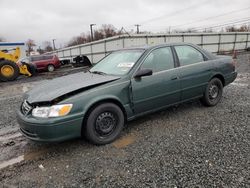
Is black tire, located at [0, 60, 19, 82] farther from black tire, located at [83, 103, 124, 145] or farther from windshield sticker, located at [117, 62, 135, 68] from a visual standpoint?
black tire, located at [83, 103, 124, 145]

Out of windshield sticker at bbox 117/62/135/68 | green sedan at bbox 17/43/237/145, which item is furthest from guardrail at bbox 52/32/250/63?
windshield sticker at bbox 117/62/135/68

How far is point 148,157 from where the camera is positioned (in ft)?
9.46

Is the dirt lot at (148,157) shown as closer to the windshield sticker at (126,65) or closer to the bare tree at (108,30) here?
the windshield sticker at (126,65)

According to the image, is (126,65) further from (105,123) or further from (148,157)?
(148,157)

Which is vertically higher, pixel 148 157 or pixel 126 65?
pixel 126 65

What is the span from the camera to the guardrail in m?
18.5

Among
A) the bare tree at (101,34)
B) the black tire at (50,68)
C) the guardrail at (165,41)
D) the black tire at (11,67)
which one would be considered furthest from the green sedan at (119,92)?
the bare tree at (101,34)

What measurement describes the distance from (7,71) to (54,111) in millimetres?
10899

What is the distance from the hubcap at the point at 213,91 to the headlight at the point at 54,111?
3260 millimetres

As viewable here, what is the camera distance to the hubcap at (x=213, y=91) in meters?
4.66

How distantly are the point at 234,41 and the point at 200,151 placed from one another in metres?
29.6

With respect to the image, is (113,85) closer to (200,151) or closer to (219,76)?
(200,151)

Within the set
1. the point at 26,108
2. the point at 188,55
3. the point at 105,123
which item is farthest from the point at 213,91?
the point at 26,108

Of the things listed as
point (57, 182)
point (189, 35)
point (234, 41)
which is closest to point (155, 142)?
point (57, 182)
